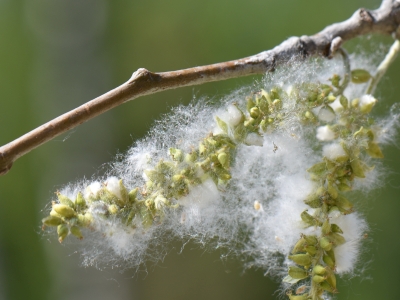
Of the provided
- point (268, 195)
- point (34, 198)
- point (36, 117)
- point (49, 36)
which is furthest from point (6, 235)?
point (268, 195)

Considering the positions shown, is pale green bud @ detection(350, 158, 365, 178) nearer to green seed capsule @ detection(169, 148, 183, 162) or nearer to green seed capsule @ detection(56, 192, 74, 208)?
green seed capsule @ detection(169, 148, 183, 162)

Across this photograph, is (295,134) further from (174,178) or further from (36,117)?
(36,117)

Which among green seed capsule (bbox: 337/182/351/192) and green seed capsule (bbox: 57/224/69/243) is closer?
green seed capsule (bbox: 57/224/69/243)

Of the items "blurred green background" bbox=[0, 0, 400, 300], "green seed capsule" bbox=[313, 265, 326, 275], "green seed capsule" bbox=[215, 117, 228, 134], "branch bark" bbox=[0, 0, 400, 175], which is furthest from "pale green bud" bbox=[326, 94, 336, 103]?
"blurred green background" bbox=[0, 0, 400, 300]

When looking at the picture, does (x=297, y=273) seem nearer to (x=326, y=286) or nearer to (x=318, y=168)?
(x=326, y=286)

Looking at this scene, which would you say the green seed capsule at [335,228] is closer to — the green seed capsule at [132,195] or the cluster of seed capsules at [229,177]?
the cluster of seed capsules at [229,177]

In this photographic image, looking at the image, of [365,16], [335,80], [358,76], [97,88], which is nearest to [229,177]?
[335,80]
